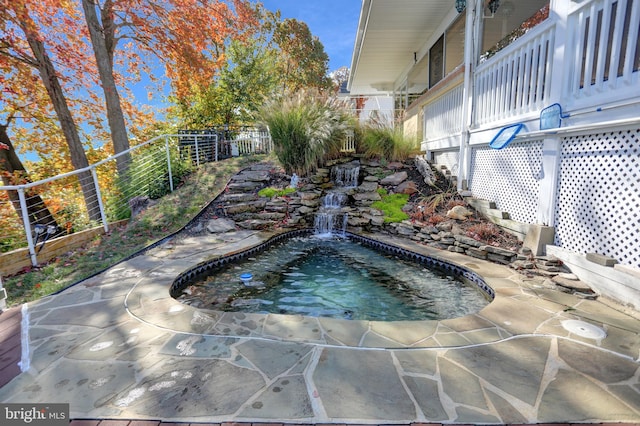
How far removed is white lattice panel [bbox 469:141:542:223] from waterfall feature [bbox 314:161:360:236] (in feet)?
8.37

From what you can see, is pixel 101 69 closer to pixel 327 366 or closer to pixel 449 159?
pixel 449 159

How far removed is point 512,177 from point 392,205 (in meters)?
2.21

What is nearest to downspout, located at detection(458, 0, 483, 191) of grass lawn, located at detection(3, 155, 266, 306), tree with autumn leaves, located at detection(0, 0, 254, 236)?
grass lawn, located at detection(3, 155, 266, 306)

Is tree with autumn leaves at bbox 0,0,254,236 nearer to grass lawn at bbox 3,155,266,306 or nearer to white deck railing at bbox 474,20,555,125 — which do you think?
grass lawn at bbox 3,155,266,306

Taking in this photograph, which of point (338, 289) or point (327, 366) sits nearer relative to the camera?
point (327, 366)

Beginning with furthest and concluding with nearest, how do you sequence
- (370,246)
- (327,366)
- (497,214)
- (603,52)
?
(370,246) → (497,214) → (603,52) → (327,366)

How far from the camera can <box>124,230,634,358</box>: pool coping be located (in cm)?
220

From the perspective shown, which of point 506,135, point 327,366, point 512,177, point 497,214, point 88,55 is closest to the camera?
point 327,366

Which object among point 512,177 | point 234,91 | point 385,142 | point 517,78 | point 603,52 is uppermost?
point 234,91

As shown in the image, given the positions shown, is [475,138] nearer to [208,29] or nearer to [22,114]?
[208,29]

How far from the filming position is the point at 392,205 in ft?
19.7

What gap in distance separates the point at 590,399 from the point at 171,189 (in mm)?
7424

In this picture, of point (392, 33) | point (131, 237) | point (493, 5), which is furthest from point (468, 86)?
point (131, 237)

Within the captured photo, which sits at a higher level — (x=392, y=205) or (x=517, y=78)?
(x=517, y=78)
